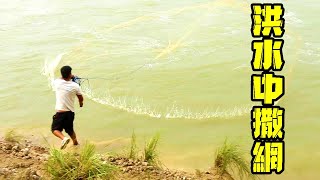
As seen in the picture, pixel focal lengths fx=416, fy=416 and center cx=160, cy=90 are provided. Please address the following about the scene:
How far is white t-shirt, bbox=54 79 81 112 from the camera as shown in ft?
23.7

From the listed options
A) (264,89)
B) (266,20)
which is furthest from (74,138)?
(266,20)

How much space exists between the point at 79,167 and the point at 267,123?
3370 millimetres

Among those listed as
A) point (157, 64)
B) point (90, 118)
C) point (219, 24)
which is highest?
point (219, 24)

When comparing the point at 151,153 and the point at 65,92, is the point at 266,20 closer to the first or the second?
the point at 151,153

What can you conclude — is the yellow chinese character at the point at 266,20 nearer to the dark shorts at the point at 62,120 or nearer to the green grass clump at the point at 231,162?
the green grass clump at the point at 231,162

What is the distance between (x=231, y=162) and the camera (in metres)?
6.48

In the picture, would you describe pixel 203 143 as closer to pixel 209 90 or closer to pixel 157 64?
pixel 209 90

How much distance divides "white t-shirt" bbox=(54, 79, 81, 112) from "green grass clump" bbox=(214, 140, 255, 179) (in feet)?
8.88

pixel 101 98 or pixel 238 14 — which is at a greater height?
pixel 238 14

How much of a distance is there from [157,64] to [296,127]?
4895mm

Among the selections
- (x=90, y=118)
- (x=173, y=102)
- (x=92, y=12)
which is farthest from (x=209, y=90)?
(x=92, y=12)

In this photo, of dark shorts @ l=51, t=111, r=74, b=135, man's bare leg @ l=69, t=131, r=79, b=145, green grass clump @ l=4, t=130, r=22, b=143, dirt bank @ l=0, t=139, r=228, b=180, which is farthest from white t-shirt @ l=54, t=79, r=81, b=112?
green grass clump @ l=4, t=130, r=22, b=143

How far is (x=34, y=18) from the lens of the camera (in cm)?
1775

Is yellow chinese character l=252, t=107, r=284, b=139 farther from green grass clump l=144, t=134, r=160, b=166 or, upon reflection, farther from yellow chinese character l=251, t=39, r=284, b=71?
green grass clump l=144, t=134, r=160, b=166
